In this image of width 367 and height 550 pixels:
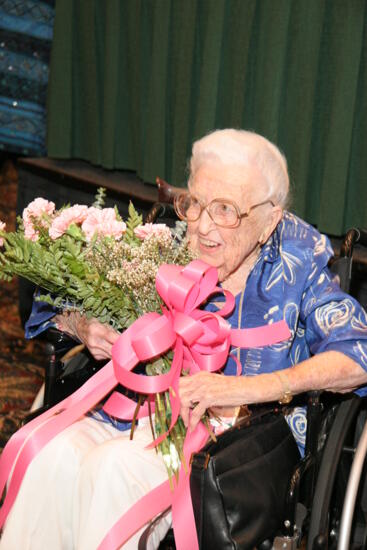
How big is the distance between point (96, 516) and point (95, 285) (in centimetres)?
50

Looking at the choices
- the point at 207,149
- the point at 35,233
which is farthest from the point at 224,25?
the point at 35,233

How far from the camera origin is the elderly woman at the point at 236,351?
1766 millimetres

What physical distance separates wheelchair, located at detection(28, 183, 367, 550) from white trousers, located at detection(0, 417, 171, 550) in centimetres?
17

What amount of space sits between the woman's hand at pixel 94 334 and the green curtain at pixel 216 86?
1.55 meters

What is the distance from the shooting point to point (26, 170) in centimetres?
490

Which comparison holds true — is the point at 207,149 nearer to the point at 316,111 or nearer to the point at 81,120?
the point at 316,111

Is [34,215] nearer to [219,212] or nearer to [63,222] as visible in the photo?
[63,222]

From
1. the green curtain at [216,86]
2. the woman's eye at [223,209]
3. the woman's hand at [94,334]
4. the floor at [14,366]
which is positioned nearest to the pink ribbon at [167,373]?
the woman's hand at [94,334]

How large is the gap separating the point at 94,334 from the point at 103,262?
31 cm

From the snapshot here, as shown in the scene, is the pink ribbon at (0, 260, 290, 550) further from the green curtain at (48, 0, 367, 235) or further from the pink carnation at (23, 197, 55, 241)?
the green curtain at (48, 0, 367, 235)

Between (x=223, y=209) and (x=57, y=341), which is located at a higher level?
(x=223, y=209)

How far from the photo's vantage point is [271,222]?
2047mm

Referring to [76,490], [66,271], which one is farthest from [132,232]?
[76,490]

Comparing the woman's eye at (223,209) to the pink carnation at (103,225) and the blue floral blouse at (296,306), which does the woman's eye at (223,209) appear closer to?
Result: the blue floral blouse at (296,306)
